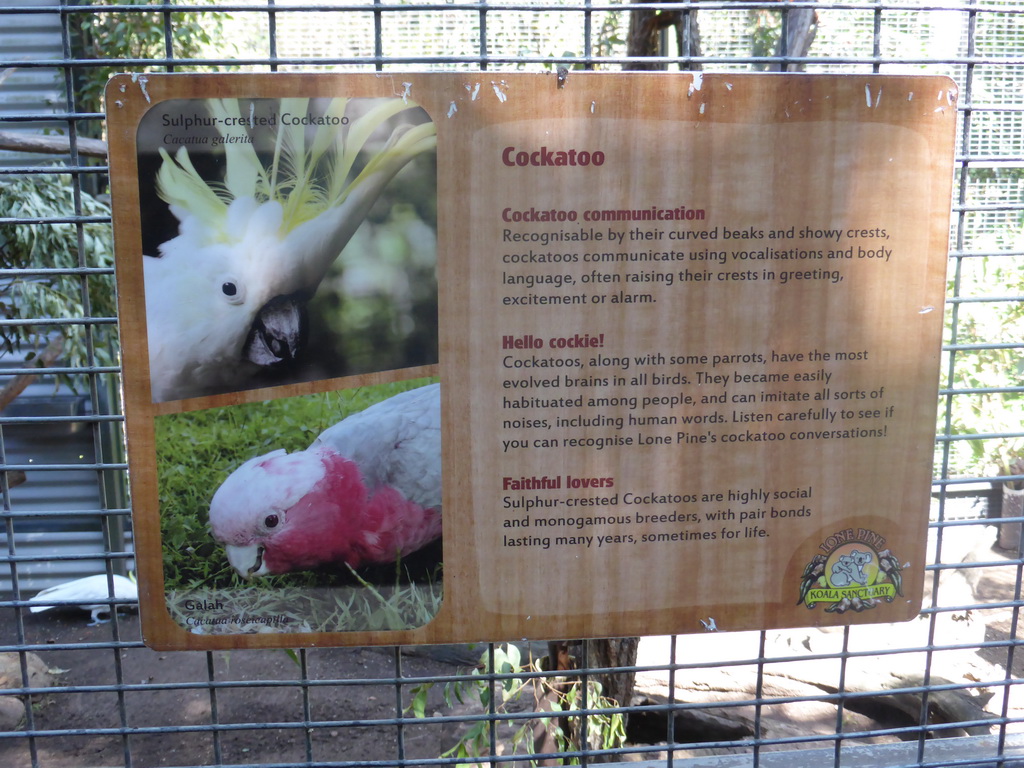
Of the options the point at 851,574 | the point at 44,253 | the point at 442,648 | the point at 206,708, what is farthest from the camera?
the point at 442,648

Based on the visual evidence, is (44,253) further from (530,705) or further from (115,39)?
(530,705)

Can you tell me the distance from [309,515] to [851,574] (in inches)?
47.6

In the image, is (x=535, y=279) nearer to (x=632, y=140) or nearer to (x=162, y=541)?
(x=632, y=140)

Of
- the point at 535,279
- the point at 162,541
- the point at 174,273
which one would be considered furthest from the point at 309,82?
the point at 162,541

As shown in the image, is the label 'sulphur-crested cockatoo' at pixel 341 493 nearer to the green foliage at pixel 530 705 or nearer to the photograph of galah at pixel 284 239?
the photograph of galah at pixel 284 239

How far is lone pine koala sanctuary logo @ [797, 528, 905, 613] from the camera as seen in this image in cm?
189

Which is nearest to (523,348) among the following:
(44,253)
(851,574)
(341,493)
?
(341,493)

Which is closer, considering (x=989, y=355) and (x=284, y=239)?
(x=284, y=239)

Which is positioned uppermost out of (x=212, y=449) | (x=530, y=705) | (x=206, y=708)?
(x=212, y=449)

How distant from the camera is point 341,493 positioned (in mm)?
1783

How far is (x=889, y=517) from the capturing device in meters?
1.90

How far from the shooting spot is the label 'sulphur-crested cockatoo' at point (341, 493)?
1.77 meters

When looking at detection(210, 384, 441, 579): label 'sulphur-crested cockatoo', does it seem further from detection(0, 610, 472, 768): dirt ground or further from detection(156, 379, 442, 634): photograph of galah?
detection(0, 610, 472, 768): dirt ground

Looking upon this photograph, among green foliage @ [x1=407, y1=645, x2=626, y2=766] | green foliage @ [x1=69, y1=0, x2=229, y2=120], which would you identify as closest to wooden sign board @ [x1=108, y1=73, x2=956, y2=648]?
green foliage @ [x1=407, y1=645, x2=626, y2=766]
